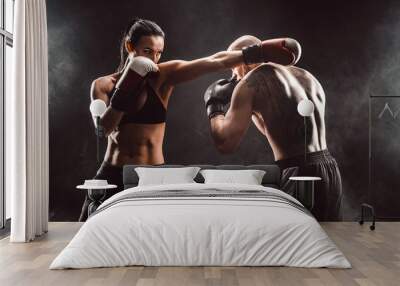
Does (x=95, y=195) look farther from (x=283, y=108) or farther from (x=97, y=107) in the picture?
(x=283, y=108)

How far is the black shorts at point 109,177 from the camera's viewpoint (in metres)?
7.44

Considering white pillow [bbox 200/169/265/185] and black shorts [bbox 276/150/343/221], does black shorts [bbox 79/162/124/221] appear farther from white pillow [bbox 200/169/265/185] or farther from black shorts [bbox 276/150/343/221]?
black shorts [bbox 276/150/343/221]

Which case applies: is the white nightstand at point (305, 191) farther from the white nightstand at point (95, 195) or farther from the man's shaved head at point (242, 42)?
the white nightstand at point (95, 195)

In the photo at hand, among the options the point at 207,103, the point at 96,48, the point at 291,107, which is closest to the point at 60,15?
the point at 96,48

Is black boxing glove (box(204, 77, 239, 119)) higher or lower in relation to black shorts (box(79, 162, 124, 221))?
higher

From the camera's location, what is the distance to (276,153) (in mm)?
7520

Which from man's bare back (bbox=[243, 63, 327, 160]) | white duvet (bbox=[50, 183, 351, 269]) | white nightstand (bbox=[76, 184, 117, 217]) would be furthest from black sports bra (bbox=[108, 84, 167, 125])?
white duvet (bbox=[50, 183, 351, 269])

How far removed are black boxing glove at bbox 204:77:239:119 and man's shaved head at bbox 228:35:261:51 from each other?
452 millimetres

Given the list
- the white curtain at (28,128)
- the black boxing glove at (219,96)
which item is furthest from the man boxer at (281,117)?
the white curtain at (28,128)

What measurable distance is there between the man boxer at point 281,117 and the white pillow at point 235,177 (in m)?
0.57

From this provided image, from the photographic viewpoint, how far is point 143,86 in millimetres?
7453

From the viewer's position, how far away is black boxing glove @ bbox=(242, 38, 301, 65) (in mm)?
7559

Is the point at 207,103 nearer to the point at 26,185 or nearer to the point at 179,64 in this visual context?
the point at 179,64

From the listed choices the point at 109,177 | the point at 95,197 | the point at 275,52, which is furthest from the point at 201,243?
the point at 275,52
